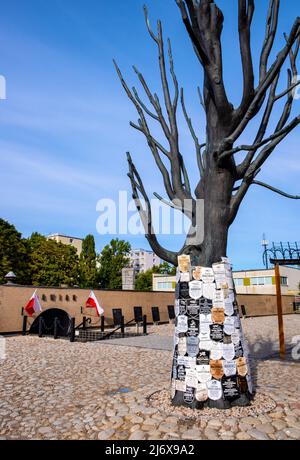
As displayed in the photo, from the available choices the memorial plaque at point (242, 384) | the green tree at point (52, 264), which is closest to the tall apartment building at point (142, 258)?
the green tree at point (52, 264)

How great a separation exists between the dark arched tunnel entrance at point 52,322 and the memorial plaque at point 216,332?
10.8 meters

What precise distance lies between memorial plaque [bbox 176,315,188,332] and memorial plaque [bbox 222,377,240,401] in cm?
79

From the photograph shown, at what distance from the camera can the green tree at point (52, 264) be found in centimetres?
4009

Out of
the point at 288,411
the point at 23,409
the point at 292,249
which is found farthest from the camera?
the point at 292,249

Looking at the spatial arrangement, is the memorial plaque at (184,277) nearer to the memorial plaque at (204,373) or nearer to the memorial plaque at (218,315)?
the memorial plaque at (218,315)

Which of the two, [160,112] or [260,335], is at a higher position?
[160,112]

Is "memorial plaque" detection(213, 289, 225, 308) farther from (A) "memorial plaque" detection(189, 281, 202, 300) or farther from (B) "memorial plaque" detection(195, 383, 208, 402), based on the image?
(B) "memorial plaque" detection(195, 383, 208, 402)

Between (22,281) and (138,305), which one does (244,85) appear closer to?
(138,305)

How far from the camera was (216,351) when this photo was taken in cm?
469

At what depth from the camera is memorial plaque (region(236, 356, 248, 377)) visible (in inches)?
187

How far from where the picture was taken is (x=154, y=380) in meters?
6.63

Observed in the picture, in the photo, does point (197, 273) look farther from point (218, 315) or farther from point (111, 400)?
point (111, 400)

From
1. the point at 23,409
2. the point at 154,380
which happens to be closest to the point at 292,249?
the point at 154,380

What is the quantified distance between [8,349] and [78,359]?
2774 millimetres
